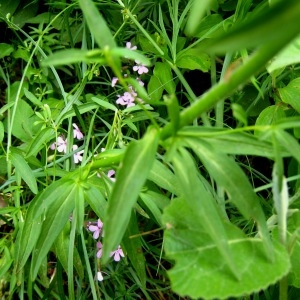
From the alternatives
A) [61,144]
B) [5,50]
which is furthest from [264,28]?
[5,50]

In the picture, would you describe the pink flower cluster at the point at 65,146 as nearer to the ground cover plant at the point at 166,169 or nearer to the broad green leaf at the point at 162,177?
the ground cover plant at the point at 166,169

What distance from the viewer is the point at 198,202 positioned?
687mm

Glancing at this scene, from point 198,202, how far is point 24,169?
559 millimetres

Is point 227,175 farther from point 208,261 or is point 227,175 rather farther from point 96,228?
point 96,228

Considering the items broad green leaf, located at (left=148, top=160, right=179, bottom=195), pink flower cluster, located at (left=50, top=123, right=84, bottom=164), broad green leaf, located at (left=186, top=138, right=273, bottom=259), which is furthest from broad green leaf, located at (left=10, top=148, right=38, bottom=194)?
broad green leaf, located at (left=186, top=138, right=273, bottom=259)

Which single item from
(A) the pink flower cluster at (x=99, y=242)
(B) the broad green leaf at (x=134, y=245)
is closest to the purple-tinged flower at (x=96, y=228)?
(A) the pink flower cluster at (x=99, y=242)

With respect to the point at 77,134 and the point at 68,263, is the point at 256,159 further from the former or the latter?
the point at 68,263

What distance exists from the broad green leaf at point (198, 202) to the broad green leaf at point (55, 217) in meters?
0.32

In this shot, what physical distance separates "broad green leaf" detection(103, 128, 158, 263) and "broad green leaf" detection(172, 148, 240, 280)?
42 mm

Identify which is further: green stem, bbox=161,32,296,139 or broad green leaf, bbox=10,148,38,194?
broad green leaf, bbox=10,148,38,194

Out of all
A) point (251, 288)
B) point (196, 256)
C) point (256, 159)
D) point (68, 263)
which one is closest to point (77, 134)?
point (68, 263)

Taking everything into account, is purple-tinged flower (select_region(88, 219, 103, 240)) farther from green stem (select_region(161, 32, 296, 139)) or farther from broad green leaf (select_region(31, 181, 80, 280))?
green stem (select_region(161, 32, 296, 139))

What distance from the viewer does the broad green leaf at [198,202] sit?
2.23 ft

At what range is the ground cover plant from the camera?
2.15 feet
